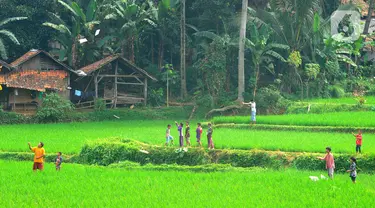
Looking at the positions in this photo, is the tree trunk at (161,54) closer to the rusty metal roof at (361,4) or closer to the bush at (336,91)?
the bush at (336,91)

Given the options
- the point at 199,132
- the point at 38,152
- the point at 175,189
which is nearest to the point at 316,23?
the point at 199,132

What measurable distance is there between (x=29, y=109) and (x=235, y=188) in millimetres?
→ 15099

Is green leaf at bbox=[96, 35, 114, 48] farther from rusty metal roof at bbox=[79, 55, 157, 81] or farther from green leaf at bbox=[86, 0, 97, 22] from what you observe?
green leaf at bbox=[86, 0, 97, 22]

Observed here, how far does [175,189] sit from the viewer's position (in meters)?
13.3

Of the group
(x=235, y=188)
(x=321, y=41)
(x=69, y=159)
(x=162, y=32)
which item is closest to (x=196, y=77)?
(x=162, y=32)

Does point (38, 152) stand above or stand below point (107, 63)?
below

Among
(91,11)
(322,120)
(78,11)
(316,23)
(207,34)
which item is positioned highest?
(91,11)

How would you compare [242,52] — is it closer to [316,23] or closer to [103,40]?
[316,23]

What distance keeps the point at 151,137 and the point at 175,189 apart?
677 centimetres

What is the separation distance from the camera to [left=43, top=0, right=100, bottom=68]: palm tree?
2736 cm

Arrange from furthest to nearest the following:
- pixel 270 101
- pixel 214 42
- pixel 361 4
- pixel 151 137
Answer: pixel 361 4
pixel 214 42
pixel 270 101
pixel 151 137

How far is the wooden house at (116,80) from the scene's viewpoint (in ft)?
90.2

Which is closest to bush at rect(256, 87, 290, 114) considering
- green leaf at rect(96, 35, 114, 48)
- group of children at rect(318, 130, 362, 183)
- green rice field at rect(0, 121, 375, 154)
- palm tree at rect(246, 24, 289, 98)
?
palm tree at rect(246, 24, 289, 98)

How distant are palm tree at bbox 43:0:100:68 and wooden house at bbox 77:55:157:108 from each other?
114 centimetres
